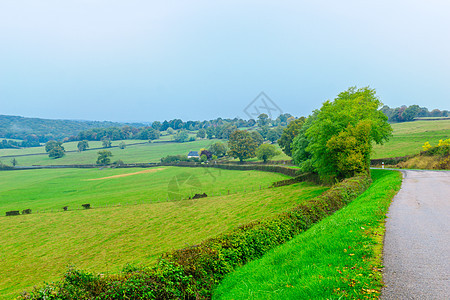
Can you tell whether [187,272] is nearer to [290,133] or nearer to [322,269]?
[322,269]

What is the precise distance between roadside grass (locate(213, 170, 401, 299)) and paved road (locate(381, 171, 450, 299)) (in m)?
0.32

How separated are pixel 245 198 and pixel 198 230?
46.2ft

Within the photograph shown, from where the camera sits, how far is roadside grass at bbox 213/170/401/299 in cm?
574

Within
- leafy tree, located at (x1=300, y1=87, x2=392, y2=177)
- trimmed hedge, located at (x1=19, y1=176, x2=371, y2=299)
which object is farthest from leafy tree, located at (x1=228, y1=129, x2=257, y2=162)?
trimmed hedge, located at (x1=19, y1=176, x2=371, y2=299)

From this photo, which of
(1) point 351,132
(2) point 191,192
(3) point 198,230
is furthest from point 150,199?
(1) point 351,132

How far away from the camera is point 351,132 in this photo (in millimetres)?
31453

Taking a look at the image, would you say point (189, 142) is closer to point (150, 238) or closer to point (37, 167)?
point (37, 167)

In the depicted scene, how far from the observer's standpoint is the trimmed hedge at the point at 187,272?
6656 millimetres

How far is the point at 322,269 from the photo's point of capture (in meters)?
6.70

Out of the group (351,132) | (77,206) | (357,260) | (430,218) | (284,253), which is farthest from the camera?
(77,206)

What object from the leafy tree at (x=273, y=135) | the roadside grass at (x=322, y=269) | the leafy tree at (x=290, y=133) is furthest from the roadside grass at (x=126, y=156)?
the roadside grass at (x=322, y=269)

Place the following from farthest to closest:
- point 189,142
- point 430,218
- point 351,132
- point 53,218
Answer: point 189,142
point 53,218
point 351,132
point 430,218

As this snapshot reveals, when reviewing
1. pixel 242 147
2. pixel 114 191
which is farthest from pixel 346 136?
pixel 242 147

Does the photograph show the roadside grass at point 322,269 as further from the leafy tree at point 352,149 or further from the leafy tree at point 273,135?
the leafy tree at point 273,135
